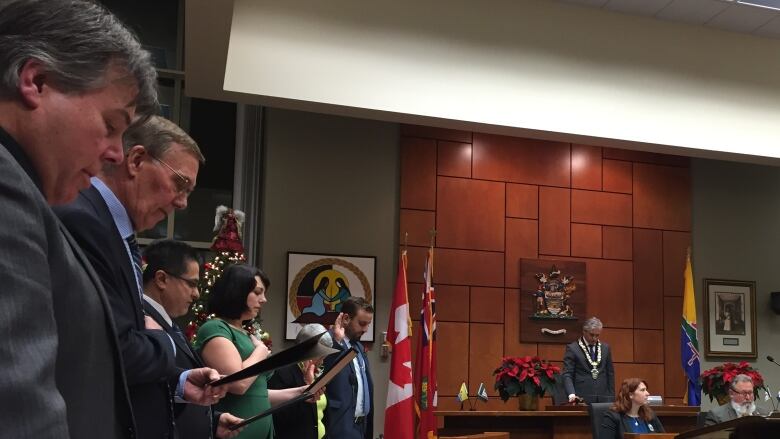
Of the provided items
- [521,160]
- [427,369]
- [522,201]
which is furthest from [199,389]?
[521,160]

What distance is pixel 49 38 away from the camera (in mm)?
947

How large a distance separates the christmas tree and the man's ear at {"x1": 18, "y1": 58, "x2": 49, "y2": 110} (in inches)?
253

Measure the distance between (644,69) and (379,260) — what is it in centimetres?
357

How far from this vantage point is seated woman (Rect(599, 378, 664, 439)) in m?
6.54

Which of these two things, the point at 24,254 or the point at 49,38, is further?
the point at 49,38

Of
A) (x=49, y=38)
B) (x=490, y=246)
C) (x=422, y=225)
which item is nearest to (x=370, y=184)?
(x=422, y=225)

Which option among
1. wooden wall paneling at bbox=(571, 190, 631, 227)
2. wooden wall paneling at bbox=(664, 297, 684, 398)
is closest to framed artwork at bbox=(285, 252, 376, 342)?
wooden wall paneling at bbox=(571, 190, 631, 227)

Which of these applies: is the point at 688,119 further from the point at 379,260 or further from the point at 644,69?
the point at 379,260

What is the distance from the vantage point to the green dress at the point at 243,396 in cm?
317

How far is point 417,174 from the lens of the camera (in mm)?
9930

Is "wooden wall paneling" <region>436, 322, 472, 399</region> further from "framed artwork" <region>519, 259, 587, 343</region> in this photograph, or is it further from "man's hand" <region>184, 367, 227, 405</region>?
"man's hand" <region>184, 367, 227, 405</region>

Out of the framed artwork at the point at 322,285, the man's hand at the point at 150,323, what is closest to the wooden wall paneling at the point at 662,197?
the framed artwork at the point at 322,285

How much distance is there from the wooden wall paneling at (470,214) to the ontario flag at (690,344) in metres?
2.34

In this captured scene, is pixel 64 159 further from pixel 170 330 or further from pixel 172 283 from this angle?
pixel 172 283
